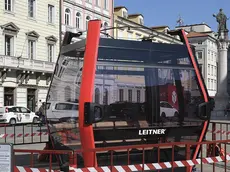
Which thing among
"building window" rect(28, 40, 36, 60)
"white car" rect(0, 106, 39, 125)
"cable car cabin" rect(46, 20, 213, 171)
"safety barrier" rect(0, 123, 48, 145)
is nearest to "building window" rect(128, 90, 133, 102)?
"cable car cabin" rect(46, 20, 213, 171)

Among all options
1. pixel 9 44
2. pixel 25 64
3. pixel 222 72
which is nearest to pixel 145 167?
pixel 9 44

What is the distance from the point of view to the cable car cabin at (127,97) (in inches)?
273

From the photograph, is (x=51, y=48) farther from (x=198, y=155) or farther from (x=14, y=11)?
(x=198, y=155)

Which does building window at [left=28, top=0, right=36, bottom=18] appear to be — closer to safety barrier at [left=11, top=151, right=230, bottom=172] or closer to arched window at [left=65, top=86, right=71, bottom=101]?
arched window at [left=65, top=86, right=71, bottom=101]

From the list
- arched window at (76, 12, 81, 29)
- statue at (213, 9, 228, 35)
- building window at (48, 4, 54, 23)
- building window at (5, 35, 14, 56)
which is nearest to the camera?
building window at (5, 35, 14, 56)

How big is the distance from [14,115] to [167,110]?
23.3 meters

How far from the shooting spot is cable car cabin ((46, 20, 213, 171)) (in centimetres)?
693

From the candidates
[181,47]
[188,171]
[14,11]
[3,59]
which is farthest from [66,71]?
[14,11]

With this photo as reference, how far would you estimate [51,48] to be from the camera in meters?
39.3

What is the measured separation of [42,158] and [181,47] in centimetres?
427

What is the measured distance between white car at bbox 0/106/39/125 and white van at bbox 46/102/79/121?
20.7 metres

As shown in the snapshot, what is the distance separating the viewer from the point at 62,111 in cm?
804

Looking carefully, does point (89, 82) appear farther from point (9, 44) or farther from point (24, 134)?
point (9, 44)

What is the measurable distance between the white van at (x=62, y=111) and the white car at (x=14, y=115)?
67.8 ft
